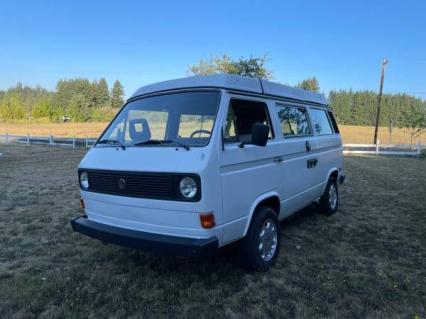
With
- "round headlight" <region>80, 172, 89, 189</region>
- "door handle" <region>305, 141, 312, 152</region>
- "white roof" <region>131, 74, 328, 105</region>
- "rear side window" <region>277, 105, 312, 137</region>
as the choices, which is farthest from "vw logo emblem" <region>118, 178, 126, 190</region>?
"door handle" <region>305, 141, 312, 152</region>

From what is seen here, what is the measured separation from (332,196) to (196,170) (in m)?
4.72

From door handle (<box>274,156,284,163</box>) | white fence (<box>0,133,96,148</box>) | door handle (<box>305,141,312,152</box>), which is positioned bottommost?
white fence (<box>0,133,96,148</box>)

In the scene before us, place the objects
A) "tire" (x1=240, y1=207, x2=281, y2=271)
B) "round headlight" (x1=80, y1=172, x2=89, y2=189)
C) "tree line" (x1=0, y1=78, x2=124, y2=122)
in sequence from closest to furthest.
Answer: "tire" (x1=240, y1=207, x2=281, y2=271), "round headlight" (x1=80, y1=172, x2=89, y2=189), "tree line" (x1=0, y1=78, x2=124, y2=122)

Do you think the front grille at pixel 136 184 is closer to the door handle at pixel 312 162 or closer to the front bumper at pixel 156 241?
the front bumper at pixel 156 241

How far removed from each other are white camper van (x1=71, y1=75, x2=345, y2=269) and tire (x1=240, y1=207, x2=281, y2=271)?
13mm

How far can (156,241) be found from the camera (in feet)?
11.3

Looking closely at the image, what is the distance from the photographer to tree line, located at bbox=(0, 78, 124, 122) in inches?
3387

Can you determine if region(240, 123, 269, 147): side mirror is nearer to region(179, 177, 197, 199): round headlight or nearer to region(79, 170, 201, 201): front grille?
region(179, 177, 197, 199): round headlight

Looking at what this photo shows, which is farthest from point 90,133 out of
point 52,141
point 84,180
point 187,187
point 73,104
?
point 187,187

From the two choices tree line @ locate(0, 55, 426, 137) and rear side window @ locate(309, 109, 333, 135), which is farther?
tree line @ locate(0, 55, 426, 137)

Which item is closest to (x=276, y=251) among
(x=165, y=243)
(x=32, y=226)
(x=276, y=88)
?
(x=165, y=243)

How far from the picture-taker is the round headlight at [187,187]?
336cm

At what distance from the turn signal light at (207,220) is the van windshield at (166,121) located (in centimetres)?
73

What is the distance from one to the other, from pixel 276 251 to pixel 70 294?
248cm
